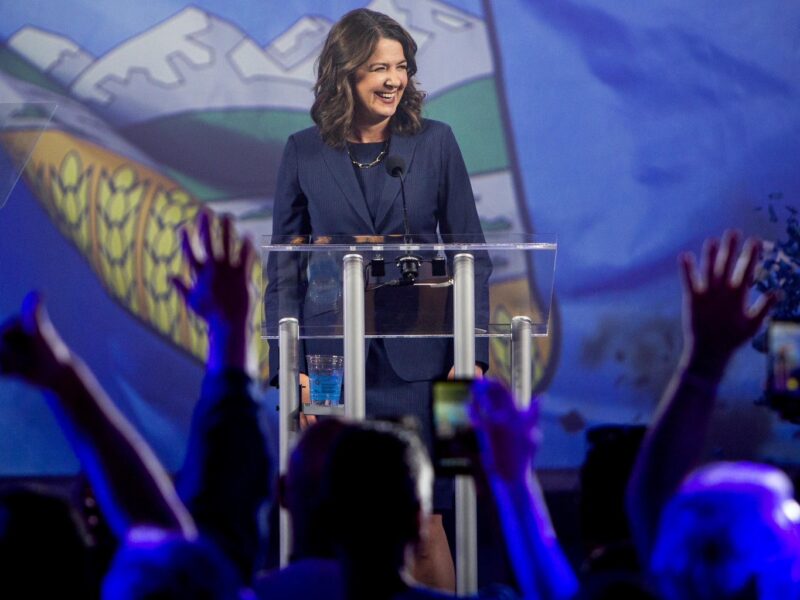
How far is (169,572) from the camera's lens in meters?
1.44

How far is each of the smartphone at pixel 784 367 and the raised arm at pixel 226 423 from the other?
1.00 metres

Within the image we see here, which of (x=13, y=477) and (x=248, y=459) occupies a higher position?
(x=248, y=459)

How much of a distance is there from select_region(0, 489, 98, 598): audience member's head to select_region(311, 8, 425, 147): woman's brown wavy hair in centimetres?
283

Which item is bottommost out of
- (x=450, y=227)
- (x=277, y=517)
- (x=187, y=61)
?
(x=277, y=517)

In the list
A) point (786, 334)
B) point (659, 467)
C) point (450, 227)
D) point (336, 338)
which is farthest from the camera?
point (450, 227)

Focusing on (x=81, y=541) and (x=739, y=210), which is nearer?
(x=81, y=541)

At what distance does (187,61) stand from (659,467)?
4475 millimetres

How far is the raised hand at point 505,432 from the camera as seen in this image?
1606mm

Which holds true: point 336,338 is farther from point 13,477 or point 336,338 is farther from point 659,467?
point 13,477

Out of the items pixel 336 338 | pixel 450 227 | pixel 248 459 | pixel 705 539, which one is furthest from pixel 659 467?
pixel 450 227

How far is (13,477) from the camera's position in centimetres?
568

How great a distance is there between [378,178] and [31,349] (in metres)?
2.81

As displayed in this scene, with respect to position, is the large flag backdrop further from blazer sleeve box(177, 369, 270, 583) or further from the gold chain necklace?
blazer sleeve box(177, 369, 270, 583)

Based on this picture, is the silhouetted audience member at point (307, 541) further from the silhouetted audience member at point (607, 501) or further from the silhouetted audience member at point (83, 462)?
the silhouetted audience member at point (607, 501)
